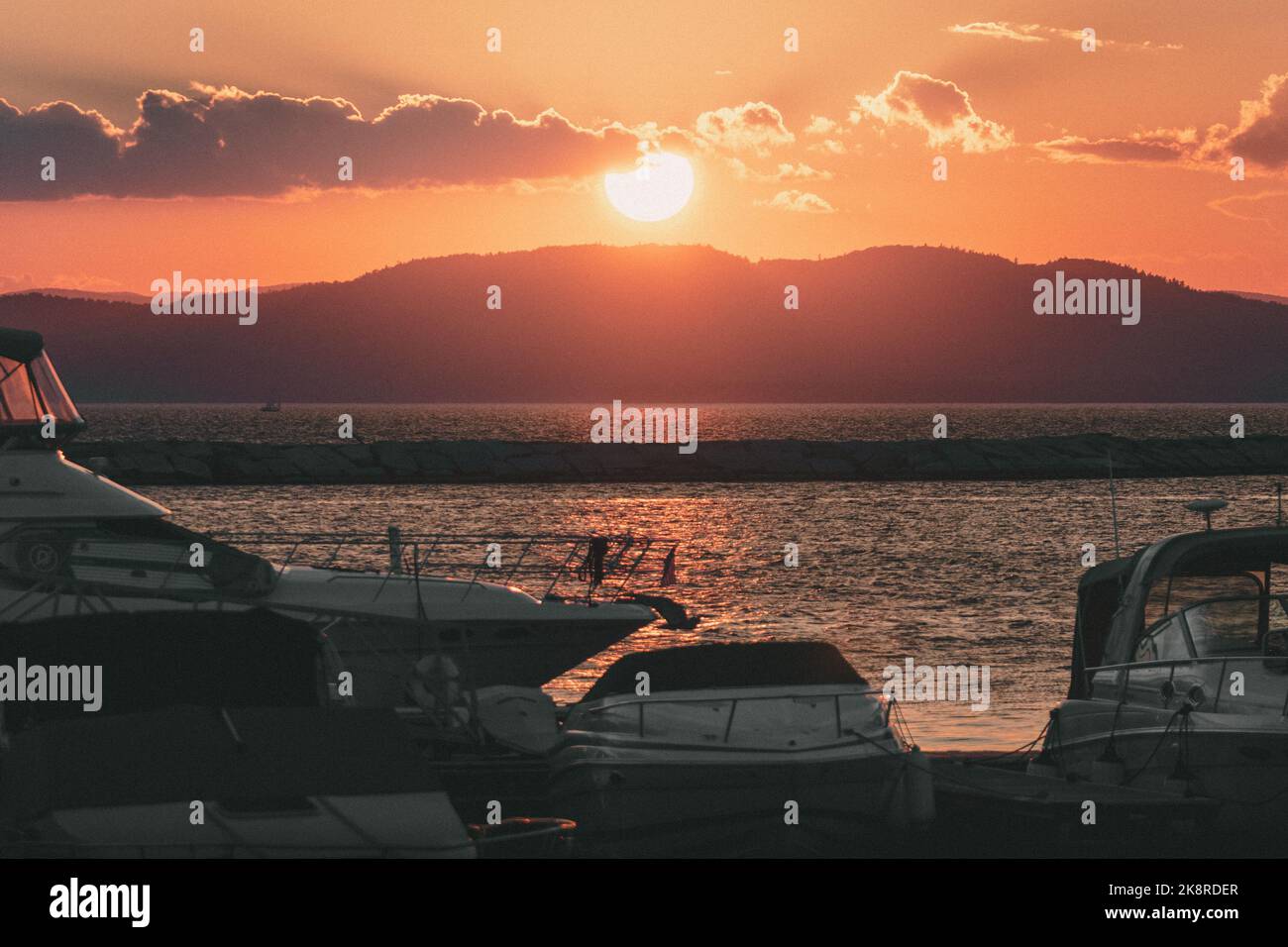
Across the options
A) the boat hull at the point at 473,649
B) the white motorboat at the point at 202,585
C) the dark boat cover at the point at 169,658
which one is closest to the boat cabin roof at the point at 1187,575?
the white motorboat at the point at 202,585

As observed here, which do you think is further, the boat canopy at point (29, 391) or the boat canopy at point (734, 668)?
the boat canopy at point (29, 391)

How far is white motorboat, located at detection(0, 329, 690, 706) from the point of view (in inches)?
745

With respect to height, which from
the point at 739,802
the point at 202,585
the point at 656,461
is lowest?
the point at 739,802

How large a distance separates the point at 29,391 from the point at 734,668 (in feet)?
33.1

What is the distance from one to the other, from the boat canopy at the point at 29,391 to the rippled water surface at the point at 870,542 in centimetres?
981

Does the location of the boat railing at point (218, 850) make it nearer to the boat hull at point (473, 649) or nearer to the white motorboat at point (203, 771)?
the white motorboat at point (203, 771)

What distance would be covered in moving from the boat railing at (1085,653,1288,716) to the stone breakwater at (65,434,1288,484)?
3618 inches

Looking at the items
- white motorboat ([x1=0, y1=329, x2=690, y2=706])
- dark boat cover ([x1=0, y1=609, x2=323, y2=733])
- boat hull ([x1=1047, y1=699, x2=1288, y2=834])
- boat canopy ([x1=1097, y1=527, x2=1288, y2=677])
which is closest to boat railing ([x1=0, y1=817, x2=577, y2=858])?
dark boat cover ([x1=0, y1=609, x2=323, y2=733])

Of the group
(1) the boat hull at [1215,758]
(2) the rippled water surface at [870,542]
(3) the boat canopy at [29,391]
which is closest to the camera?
(1) the boat hull at [1215,758]

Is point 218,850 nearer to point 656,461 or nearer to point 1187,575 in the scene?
point 1187,575

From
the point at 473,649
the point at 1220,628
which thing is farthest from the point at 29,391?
the point at 1220,628

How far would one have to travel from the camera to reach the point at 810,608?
4391 centimetres

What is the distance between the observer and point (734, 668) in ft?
49.2

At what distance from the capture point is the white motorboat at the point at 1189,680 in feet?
46.9
